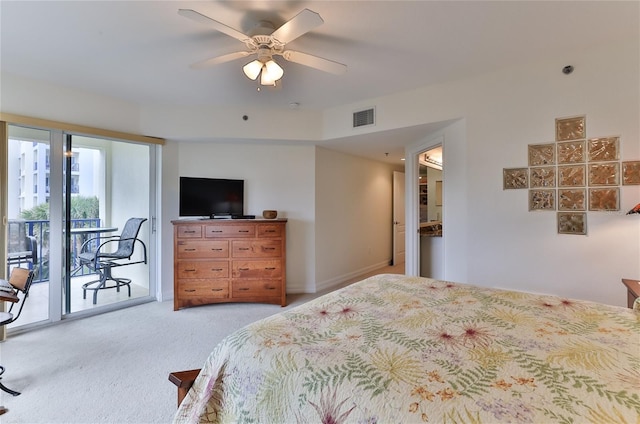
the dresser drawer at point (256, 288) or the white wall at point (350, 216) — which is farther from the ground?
the white wall at point (350, 216)

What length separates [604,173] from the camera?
91.4 inches

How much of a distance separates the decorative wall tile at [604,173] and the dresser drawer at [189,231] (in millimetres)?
3779

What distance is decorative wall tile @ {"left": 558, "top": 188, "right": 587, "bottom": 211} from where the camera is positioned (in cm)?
240

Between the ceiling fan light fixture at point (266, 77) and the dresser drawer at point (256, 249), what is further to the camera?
the dresser drawer at point (256, 249)

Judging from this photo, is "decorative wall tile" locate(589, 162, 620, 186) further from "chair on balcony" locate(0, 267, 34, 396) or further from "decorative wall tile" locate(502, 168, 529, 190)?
"chair on balcony" locate(0, 267, 34, 396)

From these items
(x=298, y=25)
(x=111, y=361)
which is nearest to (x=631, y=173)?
(x=298, y=25)

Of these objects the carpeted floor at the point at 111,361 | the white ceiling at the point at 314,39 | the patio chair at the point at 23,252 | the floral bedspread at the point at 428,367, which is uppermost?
the white ceiling at the point at 314,39

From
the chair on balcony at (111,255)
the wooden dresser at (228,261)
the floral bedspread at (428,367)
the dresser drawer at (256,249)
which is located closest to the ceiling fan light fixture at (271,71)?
the floral bedspread at (428,367)

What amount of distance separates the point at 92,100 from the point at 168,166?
40.8 inches

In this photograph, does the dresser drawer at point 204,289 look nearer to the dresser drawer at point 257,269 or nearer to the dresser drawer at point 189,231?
the dresser drawer at point 257,269

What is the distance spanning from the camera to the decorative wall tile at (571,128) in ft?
7.93

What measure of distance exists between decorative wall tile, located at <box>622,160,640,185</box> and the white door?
12.9 feet

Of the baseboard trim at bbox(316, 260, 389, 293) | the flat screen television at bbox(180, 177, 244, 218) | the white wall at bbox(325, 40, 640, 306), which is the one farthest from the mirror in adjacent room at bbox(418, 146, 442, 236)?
the flat screen television at bbox(180, 177, 244, 218)

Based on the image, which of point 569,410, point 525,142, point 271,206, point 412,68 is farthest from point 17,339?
point 525,142
